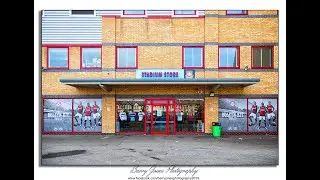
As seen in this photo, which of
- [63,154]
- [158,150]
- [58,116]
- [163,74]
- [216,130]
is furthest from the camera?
[58,116]

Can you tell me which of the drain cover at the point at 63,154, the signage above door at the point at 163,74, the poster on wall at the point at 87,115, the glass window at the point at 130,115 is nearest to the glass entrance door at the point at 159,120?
the glass window at the point at 130,115

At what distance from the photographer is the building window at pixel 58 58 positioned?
20.5 m

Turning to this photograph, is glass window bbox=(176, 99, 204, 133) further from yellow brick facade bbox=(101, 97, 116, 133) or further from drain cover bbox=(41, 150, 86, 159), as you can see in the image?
drain cover bbox=(41, 150, 86, 159)

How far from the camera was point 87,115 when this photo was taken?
20578 mm

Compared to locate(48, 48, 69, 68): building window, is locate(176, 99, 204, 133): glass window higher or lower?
lower

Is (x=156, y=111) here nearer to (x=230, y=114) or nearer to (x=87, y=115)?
(x=87, y=115)

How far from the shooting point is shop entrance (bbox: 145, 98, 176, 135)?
67.4ft

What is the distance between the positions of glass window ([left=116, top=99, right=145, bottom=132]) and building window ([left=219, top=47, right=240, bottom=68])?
16.7ft

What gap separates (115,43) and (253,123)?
8.95 m

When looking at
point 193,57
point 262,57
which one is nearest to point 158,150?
point 193,57

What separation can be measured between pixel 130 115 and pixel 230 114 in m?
5.62

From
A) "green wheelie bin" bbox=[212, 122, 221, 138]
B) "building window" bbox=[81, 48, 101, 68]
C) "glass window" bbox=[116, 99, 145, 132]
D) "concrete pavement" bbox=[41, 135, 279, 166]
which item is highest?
"building window" bbox=[81, 48, 101, 68]

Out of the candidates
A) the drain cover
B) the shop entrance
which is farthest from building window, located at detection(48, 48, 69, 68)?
the drain cover
